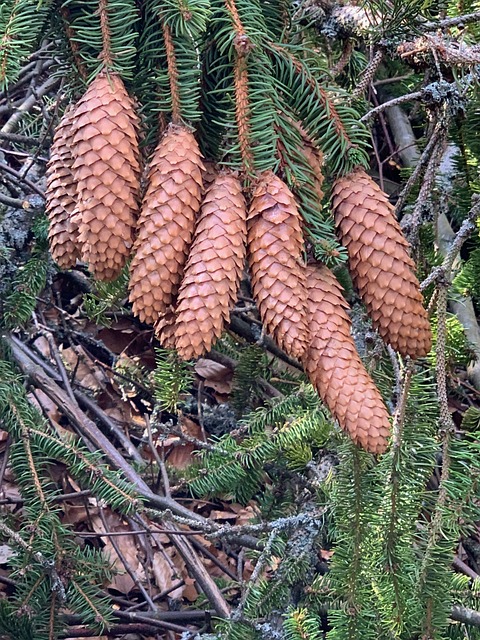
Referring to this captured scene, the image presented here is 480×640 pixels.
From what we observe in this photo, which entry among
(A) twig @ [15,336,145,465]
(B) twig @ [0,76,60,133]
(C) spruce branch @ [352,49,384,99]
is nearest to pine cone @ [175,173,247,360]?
(C) spruce branch @ [352,49,384,99]

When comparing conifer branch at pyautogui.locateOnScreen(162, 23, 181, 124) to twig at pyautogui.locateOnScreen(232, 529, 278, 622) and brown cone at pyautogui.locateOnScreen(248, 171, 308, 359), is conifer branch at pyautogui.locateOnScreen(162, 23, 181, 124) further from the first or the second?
twig at pyautogui.locateOnScreen(232, 529, 278, 622)

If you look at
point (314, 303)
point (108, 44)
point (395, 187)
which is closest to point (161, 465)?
point (314, 303)

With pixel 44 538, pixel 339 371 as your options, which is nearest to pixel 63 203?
pixel 339 371

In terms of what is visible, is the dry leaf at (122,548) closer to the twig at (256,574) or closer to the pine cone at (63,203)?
the twig at (256,574)

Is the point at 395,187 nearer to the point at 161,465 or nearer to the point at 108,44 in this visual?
the point at 161,465

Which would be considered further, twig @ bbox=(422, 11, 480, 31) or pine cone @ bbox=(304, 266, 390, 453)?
twig @ bbox=(422, 11, 480, 31)

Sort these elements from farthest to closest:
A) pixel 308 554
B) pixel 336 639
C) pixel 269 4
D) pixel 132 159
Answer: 1. pixel 308 554
2. pixel 336 639
3. pixel 269 4
4. pixel 132 159

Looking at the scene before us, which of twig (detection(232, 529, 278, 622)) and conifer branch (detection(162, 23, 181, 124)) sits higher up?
conifer branch (detection(162, 23, 181, 124))

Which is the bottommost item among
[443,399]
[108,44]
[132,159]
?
[443,399]
